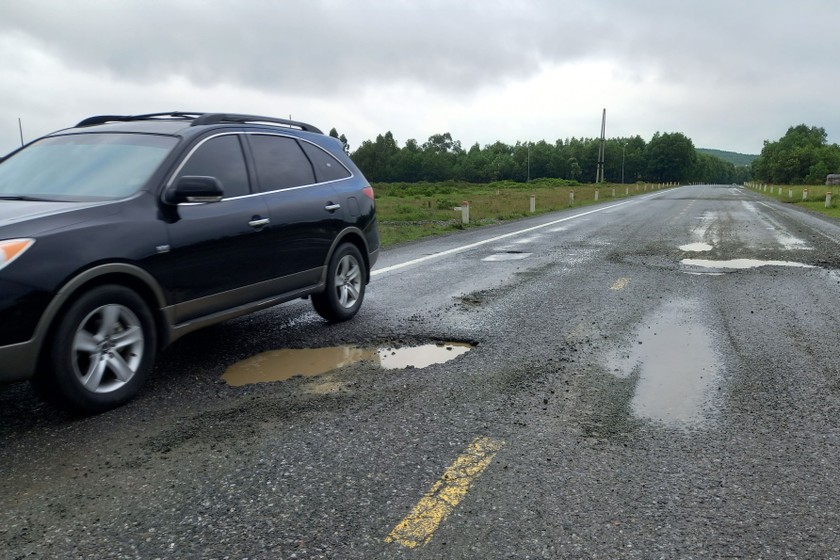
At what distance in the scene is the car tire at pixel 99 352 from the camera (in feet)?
12.8

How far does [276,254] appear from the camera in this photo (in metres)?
5.65

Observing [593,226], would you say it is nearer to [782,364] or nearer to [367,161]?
[782,364]

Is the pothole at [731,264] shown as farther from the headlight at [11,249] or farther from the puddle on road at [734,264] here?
the headlight at [11,249]

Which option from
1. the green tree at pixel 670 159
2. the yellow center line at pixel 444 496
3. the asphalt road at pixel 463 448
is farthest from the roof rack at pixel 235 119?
the green tree at pixel 670 159

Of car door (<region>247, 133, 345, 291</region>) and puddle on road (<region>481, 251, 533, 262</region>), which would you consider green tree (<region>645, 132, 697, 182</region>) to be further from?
car door (<region>247, 133, 345, 291</region>)

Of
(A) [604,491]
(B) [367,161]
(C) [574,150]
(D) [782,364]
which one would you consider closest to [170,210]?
(A) [604,491]

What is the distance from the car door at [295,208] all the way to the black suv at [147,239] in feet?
0.05

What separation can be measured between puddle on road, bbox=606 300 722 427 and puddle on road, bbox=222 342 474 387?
4.65ft

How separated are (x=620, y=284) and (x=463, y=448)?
604cm

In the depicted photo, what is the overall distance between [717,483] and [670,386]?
1.56 meters

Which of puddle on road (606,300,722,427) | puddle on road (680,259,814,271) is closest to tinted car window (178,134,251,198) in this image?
puddle on road (606,300,722,427)

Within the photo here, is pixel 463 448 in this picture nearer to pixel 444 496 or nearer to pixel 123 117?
pixel 444 496

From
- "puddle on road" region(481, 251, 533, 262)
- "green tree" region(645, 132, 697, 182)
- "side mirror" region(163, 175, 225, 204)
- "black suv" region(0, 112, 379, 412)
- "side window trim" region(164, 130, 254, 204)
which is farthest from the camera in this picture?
"green tree" region(645, 132, 697, 182)

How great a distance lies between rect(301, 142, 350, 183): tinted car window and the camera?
657cm
